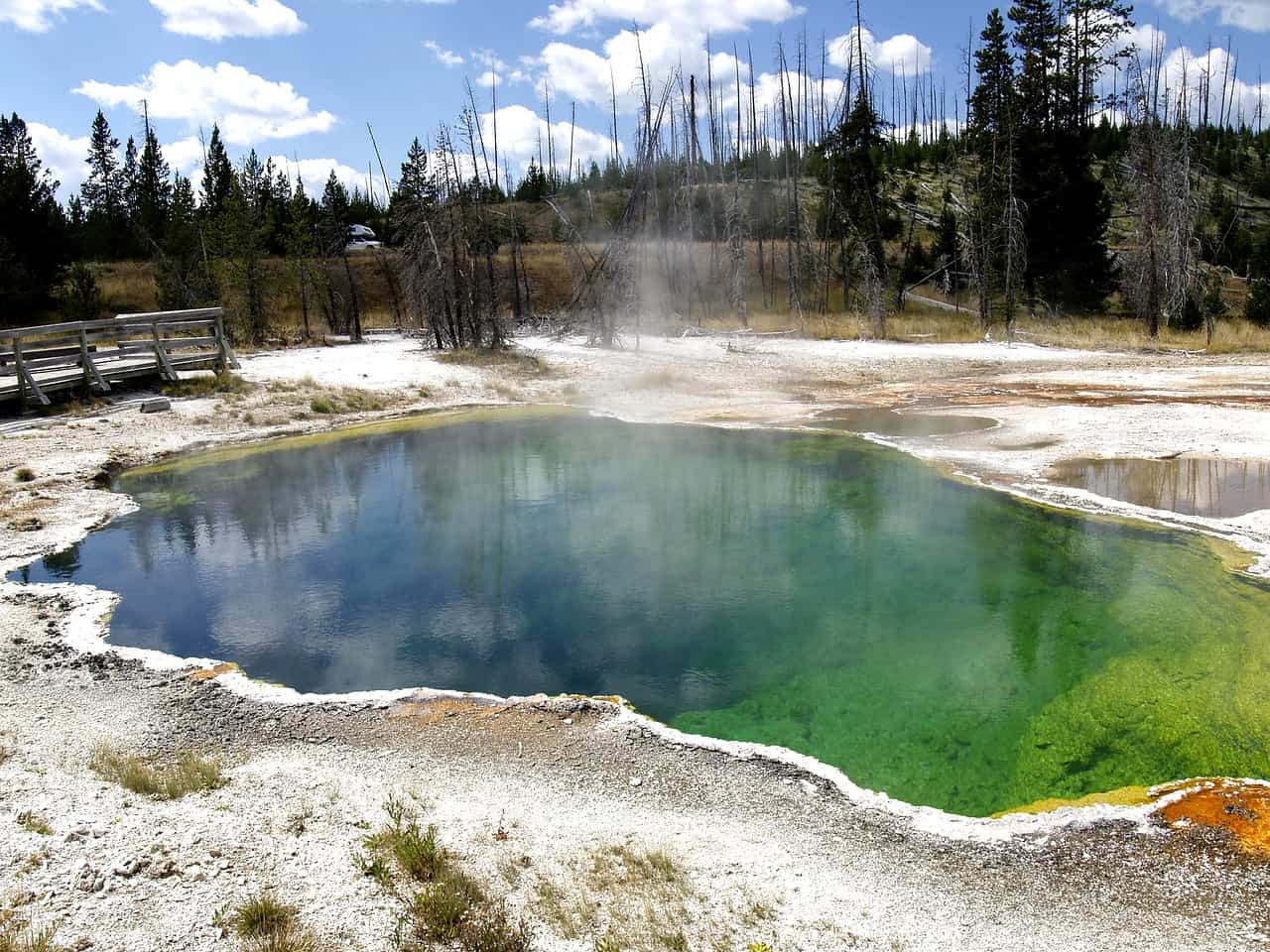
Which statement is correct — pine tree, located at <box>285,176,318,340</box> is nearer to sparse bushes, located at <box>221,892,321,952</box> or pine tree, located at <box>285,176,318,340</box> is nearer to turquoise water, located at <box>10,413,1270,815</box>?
turquoise water, located at <box>10,413,1270,815</box>

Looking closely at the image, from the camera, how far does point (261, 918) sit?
3.68 meters

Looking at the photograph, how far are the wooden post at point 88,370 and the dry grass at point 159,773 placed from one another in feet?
47.0

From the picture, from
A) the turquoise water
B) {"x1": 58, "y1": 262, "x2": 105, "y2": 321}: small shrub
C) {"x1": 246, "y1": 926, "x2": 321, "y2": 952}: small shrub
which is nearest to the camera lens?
{"x1": 246, "y1": 926, "x2": 321, "y2": 952}: small shrub

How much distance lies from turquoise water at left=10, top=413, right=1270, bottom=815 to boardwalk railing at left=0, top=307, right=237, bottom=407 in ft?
14.0

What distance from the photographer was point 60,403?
53.9 feet

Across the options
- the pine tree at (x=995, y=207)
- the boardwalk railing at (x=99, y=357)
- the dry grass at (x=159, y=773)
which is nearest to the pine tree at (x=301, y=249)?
the boardwalk railing at (x=99, y=357)

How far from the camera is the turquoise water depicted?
19.9 ft

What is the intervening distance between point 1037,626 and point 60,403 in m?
16.6

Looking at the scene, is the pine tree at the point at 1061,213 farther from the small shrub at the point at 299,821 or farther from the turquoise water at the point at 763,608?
the small shrub at the point at 299,821

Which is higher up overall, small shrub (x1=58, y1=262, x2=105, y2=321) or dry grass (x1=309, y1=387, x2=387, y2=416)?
small shrub (x1=58, y1=262, x2=105, y2=321)

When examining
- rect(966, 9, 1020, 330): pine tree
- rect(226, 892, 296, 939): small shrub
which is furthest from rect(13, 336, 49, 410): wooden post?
rect(966, 9, 1020, 330): pine tree

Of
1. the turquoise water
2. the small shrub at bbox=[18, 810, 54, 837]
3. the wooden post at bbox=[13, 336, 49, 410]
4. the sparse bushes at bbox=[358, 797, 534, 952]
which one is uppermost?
the wooden post at bbox=[13, 336, 49, 410]

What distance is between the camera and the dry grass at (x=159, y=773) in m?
4.76

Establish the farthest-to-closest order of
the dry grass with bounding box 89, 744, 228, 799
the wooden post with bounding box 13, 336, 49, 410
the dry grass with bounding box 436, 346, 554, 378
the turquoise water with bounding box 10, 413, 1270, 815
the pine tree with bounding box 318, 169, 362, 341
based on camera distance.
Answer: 1. the pine tree with bounding box 318, 169, 362, 341
2. the dry grass with bounding box 436, 346, 554, 378
3. the wooden post with bounding box 13, 336, 49, 410
4. the turquoise water with bounding box 10, 413, 1270, 815
5. the dry grass with bounding box 89, 744, 228, 799
